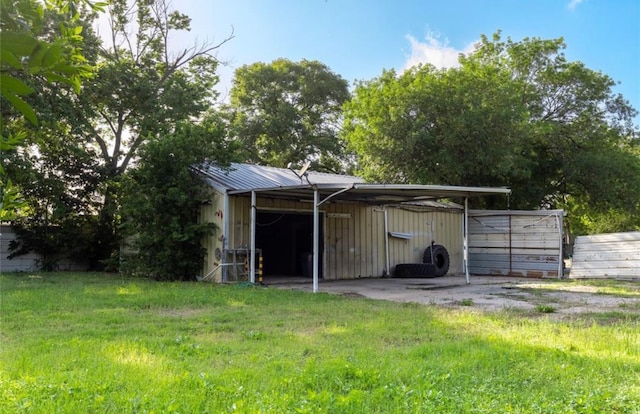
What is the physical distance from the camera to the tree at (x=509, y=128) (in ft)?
51.8

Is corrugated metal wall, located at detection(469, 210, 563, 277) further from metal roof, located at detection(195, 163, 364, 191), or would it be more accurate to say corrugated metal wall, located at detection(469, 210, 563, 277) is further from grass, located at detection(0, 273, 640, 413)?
grass, located at detection(0, 273, 640, 413)

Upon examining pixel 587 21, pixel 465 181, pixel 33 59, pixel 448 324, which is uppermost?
pixel 587 21

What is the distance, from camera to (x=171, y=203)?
452 inches

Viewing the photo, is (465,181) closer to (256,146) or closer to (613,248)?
(613,248)

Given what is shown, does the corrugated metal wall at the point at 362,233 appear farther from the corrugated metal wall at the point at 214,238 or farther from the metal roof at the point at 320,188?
the metal roof at the point at 320,188

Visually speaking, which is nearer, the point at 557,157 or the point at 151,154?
the point at 151,154

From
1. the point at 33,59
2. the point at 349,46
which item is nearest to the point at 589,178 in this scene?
the point at 349,46

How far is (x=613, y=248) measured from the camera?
13.2 meters

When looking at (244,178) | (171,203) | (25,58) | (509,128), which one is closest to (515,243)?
(509,128)

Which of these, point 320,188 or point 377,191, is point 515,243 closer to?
point 377,191

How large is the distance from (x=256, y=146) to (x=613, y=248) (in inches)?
679

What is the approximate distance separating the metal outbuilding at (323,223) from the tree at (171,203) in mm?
359

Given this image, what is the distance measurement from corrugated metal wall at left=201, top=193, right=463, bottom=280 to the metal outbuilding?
→ 3cm

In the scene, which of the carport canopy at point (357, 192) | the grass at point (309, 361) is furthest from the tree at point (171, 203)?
the grass at point (309, 361)
